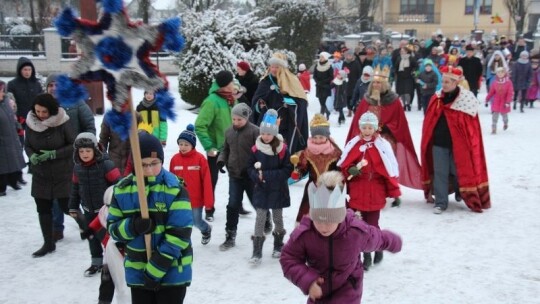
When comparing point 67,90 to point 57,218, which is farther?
point 57,218

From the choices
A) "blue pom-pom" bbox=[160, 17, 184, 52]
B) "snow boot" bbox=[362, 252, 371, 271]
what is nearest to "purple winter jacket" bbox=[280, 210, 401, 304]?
"blue pom-pom" bbox=[160, 17, 184, 52]

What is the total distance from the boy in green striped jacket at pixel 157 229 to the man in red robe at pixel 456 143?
16.3ft

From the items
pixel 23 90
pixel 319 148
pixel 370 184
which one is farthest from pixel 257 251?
pixel 23 90

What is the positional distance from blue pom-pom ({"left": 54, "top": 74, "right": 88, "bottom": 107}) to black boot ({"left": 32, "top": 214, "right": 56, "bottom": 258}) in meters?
3.36

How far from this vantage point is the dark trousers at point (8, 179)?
8898mm

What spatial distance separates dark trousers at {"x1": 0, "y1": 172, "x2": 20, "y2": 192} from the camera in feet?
29.2

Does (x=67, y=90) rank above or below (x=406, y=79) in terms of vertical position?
above

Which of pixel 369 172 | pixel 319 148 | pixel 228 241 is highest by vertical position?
pixel 319 148

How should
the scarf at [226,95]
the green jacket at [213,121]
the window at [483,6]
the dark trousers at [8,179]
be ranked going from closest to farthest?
the green jacket at [213,121], the scarf at [226,95], the dark trousers at [8,179], the window at [483,6]

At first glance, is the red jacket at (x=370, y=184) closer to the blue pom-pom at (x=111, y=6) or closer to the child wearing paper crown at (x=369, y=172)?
the child wearing paper crown at (x=369, y=172)

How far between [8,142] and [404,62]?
42.8ft

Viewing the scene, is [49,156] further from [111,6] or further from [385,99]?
[385,99]

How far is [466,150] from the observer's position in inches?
311

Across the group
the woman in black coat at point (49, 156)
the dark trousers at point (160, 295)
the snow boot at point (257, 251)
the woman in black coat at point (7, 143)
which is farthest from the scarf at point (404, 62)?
the dark trousers at point (160, 295)
